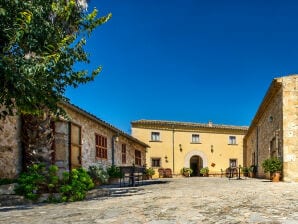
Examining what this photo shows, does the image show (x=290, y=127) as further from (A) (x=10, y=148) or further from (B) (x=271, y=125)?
(A) (x=10, y=148)

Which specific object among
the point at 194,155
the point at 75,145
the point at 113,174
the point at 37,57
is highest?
the point at 37,57

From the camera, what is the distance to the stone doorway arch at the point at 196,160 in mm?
34906

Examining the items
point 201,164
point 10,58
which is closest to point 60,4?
point 10,58

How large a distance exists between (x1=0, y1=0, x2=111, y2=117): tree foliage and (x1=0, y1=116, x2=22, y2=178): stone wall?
1713mm

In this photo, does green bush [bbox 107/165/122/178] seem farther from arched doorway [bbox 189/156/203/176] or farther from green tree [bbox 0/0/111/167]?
arched doorway [bbox 189/156/203/176]

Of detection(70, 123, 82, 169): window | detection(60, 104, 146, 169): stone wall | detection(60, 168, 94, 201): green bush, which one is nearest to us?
detection(60, 168, 94, 201): green bush

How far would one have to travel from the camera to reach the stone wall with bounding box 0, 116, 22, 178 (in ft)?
29.2

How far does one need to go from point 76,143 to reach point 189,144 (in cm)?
2332

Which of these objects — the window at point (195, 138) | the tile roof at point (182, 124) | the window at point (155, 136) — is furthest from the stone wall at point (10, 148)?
the window at point (195, 138)

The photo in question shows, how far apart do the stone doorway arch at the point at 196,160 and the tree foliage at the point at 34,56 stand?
2779 centimetres

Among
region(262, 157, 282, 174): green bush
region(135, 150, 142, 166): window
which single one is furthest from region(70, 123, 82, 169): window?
region(135, 150, 142, 166): window

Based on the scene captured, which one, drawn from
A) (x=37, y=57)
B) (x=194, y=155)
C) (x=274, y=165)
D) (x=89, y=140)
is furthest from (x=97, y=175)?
(x=194, y=155)

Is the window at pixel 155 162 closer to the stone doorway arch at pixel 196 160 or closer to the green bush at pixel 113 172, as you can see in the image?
the stone doorway arch at pixel 196 160

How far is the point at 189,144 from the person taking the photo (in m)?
35.3
